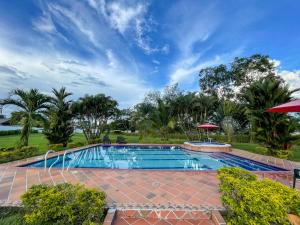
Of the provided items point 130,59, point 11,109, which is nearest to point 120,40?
point 130,59

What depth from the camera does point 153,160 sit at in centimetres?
984

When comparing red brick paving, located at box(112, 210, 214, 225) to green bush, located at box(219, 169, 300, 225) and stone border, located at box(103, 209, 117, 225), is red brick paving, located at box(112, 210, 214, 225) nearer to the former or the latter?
stone border, located at box(103, 209, 117, 225)

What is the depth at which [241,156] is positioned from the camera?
966 cm

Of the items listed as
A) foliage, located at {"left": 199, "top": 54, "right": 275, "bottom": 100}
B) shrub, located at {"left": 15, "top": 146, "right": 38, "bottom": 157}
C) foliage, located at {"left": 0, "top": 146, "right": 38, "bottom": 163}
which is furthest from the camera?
foliage, located at {"left": 199, "top": 54, "right": 275, "bottom": 100}

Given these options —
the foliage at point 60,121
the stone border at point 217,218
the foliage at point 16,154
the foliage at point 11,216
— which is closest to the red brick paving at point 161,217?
the stone border at point 217,218

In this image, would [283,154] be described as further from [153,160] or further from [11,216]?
[11,216]

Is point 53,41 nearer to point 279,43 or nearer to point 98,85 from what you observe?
point 98,85

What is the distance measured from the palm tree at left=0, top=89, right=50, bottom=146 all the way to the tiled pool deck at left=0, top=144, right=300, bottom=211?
9.38 ft

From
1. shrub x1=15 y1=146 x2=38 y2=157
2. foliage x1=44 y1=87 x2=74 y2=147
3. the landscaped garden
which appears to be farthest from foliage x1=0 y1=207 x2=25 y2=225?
foliage x1=44 y1=87 x2=74 y2=147

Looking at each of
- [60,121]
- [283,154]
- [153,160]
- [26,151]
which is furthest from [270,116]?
[60,121]

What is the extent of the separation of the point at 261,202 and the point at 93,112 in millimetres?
16353

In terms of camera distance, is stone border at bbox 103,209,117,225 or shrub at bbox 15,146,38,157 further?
shrub at bbox 15,146,38,157

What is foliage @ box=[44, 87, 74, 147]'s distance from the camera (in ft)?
37.4

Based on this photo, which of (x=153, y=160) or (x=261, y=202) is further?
(x=153, y=160)
